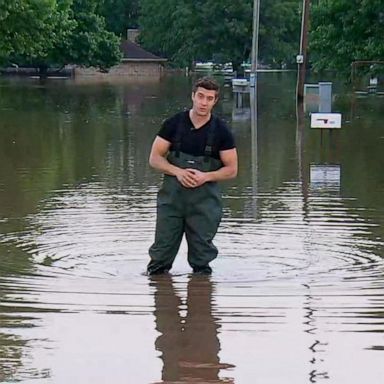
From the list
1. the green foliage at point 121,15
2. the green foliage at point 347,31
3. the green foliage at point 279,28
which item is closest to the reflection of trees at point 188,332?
the green foliage at point 347,31

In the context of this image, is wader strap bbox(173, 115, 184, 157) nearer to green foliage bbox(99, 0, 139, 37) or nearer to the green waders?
the green waders

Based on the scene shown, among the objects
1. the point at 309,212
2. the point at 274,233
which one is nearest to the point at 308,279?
the point at 274,233

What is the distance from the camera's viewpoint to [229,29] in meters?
91.6

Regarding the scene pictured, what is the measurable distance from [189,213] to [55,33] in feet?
130

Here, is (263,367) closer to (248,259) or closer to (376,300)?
(376,300)

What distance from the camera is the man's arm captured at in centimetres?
829

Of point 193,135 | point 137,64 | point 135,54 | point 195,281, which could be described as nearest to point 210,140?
point 193,135

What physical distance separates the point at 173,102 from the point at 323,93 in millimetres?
15166

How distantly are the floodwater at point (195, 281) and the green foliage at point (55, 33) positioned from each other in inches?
858

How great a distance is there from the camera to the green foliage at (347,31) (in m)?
40.1

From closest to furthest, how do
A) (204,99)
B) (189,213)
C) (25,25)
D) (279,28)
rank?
(204,99) < (189,213) < (25,25) < (279,28)

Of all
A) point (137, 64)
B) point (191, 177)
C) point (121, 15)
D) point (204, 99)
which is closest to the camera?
point (204, 99)

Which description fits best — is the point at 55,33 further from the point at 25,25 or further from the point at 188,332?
the point at 188,332

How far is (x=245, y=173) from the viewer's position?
16656 mm
